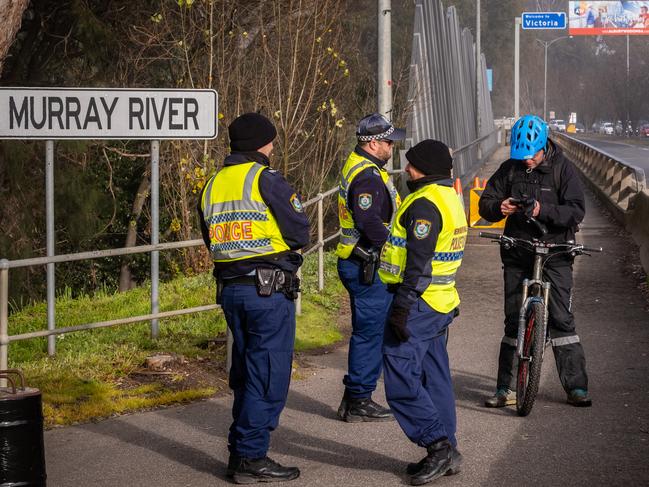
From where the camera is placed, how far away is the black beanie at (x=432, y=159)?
6359mm

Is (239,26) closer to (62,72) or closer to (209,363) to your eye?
(62,72)

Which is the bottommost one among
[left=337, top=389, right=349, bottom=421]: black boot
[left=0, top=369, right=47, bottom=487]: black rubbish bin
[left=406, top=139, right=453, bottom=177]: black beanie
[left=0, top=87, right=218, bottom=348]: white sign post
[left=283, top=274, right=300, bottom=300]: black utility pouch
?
[left=337, top=389, right=349, bottom=421]: black boot

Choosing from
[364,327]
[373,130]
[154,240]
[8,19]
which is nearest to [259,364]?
[364,327]

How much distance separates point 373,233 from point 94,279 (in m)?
15.7

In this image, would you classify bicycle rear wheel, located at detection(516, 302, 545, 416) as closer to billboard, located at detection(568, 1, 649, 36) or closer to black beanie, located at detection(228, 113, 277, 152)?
black beanie, located at detection(228, 113, 277, 152)

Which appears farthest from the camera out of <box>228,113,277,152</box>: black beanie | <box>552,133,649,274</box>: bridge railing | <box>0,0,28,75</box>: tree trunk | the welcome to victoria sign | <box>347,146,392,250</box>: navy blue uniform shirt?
<box>552,133,649,274</box>: bridge railing

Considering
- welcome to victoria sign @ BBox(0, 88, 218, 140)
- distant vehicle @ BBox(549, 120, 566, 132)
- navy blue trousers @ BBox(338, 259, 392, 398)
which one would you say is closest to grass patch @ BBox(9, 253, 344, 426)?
navy blue trousers @ BBox(338, 259, 392, 398)

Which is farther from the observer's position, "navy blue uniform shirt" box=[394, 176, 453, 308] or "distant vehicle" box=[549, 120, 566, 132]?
"distant vehicle" box=[549, 120, 566, 132]

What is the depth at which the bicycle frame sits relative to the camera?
7.75 meters

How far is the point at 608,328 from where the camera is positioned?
433 inches

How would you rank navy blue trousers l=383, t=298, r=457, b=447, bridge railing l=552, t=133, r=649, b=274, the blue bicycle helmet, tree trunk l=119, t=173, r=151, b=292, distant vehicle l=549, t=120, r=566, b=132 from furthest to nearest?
distant vehicle l=549, t=120, r=566, b=132 < tree trunk l=119, t=173, r=151, b=292 < bridge railing l=552, t=133, r=649, b=274 < the blue bicycle helmet < navy blue trousers l=383, t=298, r=457, b=447

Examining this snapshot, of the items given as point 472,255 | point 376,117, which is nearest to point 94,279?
point 472,255

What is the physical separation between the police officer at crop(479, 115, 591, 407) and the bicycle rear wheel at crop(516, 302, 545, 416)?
Result: 0.30m

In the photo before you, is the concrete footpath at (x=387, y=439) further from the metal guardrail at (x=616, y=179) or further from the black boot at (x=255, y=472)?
the metal guardrail at (x=616, y=179)
